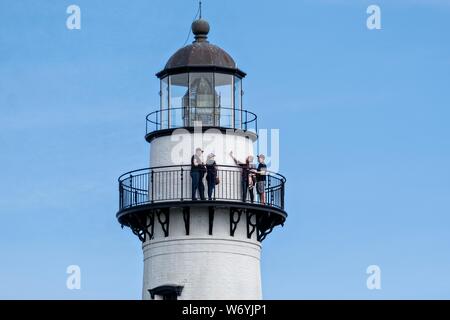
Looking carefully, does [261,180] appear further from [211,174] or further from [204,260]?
[204,260]

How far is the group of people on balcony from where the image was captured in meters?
67.9

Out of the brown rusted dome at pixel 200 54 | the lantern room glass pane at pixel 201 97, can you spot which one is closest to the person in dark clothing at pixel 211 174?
the lantern room glass pane at pixel 201 97

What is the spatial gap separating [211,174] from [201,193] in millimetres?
626

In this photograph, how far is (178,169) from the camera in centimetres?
6844

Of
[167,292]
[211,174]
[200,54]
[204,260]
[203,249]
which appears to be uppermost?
[200,54]

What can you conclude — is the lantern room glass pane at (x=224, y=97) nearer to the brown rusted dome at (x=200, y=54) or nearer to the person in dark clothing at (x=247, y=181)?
the brown rusted dome at (x=200, y=54)

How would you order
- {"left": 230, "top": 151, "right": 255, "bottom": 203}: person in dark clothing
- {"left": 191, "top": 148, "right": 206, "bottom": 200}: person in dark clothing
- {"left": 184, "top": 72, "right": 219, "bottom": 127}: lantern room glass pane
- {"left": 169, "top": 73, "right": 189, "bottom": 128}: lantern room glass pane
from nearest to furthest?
1. {"left": 191, "top": 148, "right": 206, "bottom": 200}: person in dark clothing
2. {"left": 230, "top": 151, "right": 255, "bottom": 203}: person in dark clothing
3. {"left": 184, "top": 72, "right": 219, "bottom": 127}: lantern room glass pane
4. {"left": 169, "top": 73, "right": 189, "bottom": 128}: lantern room glass pane

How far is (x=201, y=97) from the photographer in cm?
6969

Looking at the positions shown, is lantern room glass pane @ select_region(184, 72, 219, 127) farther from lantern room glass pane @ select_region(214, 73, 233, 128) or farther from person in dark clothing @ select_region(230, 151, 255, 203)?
person in dark clothing @ select_region(230, 151, 255, 203)

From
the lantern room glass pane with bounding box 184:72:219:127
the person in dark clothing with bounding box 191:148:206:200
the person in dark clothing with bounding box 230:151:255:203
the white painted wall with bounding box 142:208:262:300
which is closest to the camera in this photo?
the white painted wall with bounding box 142:208:262:300

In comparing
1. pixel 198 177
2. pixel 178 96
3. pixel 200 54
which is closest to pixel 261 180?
pixel 198 177

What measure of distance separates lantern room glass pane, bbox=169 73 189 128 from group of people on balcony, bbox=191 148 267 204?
1.68 metres

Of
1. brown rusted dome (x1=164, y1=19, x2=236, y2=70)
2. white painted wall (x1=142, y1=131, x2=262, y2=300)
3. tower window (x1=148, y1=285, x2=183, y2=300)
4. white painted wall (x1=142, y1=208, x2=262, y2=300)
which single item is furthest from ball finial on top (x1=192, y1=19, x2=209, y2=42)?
tower window (x1=148, y1=285, x2=183, y2=300)
